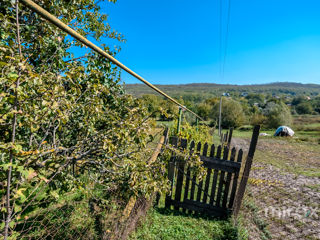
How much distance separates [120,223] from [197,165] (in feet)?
4.33

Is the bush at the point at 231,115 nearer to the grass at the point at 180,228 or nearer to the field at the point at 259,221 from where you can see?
the field at the point at 259,221

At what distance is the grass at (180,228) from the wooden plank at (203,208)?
153mm

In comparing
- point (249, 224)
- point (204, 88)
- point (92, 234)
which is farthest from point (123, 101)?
point (204, 88)

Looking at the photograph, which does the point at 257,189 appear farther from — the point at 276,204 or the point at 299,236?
the point at 299,236

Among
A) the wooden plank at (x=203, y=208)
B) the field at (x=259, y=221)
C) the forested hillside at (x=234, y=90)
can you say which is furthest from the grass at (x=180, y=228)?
the forested hillside at (x=234, y=90)

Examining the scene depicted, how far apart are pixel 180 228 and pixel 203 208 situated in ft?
Answer: 2.55

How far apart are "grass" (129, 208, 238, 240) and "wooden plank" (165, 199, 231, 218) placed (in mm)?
153

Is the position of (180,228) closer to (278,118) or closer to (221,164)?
(221,164)

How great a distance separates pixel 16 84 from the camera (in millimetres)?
1084

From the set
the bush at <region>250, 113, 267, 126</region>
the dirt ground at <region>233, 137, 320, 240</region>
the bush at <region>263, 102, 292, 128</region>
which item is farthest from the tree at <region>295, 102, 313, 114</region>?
the dirt ground at <region>233, 137, 320, 240</region>

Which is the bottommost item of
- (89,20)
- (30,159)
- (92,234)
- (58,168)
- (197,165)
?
(92,234)

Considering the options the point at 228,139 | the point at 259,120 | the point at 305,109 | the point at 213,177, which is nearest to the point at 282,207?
the point at 213,177

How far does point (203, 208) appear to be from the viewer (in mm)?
3742

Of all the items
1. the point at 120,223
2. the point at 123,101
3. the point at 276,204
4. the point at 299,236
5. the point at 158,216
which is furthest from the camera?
the point at 276,204
